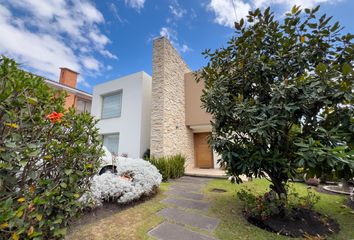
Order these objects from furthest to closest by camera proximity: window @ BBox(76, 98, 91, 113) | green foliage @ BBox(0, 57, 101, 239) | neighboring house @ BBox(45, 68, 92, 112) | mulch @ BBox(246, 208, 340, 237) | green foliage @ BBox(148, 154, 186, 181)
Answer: window @ BBox(76, 98, 91, 113)
neighboring house @ BBox(45, 68, 92, 112)
green foliage @ BBox(148, 154, 186, 181)
mulch @ BBox(246, 208, 340, 237)
green foliage @ BBox(0, 57, 101, 239)

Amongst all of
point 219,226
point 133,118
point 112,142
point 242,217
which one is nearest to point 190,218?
point 219,226

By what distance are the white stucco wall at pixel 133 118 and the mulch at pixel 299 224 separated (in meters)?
6.83

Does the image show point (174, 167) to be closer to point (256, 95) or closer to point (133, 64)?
point (256, 95)

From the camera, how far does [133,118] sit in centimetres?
945

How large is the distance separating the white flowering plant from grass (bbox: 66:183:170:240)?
356 millimetres

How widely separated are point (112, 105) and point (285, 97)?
10.2 meters

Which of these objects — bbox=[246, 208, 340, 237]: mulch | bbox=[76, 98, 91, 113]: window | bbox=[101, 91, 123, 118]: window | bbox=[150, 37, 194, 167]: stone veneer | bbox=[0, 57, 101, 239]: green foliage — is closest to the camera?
bbox=[0, 57, 101, 239]: green foliage

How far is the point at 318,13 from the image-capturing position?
3010 mm

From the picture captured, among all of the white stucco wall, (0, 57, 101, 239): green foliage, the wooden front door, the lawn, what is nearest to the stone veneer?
the wooden front door

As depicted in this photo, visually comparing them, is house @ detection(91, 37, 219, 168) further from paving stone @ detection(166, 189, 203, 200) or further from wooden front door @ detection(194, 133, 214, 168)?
paving stone @ detection(166, 189, 203, 200)

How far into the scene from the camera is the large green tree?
2527 millimetres

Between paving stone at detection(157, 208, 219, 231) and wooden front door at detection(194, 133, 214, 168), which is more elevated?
wooden front door at detection(194, 133, 214, 168)

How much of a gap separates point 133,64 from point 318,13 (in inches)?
371

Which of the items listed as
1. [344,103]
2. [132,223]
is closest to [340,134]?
[344,103]
